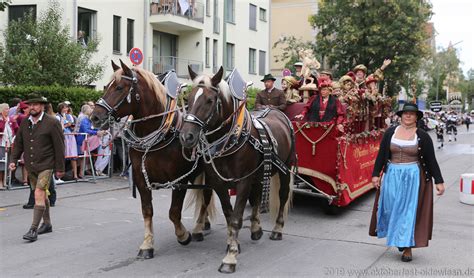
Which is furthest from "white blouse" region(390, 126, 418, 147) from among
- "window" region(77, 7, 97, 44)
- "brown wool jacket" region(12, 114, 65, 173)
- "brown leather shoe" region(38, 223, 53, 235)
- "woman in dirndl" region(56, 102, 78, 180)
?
"window" region(77, 7, 97, 44)

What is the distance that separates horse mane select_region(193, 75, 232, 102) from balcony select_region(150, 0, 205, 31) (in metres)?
18.8

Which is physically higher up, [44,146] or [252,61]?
[252,61]

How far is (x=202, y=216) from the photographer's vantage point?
6578 millimetres

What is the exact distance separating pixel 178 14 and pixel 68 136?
13906 millimetres

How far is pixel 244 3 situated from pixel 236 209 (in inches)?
1044

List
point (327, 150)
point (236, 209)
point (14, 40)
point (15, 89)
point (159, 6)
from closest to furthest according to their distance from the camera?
point (236, 209)
point (327, 150)
point (15, 89)
point (14, 40)
point (159, 6)

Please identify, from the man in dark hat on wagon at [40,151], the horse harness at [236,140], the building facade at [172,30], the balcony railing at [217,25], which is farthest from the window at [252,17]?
the horse harness at [236,140]

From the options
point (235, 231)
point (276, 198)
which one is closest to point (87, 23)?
point (276, 198)

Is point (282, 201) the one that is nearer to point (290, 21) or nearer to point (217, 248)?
point (217, 248)

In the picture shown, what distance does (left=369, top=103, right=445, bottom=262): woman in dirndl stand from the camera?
5.53 m

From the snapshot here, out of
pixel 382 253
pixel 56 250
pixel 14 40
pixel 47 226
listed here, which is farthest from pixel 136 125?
pixel 14 40

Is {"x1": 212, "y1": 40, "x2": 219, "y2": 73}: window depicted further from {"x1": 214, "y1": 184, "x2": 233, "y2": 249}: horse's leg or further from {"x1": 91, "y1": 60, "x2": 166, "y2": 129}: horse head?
{"x1": 214, "y1": 184, "x2": 233, "y2": 249}: horse's leg

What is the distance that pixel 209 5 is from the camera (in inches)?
1062

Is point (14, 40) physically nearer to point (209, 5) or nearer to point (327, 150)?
point (327, 150)
